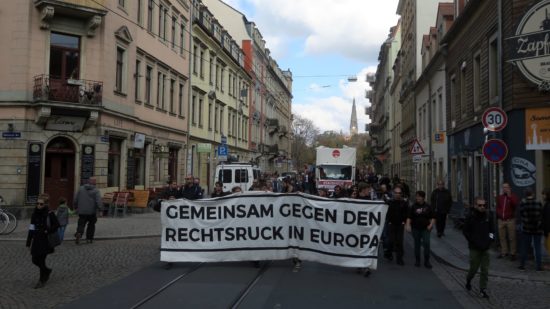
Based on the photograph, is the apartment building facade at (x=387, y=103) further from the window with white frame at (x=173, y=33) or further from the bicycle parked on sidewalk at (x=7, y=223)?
the bicycle parked on sidewalk at (x=7, y=223)

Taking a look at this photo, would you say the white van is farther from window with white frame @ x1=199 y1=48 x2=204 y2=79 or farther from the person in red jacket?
the person in red jacket

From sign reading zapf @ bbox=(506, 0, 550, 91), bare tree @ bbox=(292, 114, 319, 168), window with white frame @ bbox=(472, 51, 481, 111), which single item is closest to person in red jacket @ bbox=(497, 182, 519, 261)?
sign reading zapf @ bbox=(506, 0, 550, 91)

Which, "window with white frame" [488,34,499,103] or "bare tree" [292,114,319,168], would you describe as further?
"bare tree" [292,114,319,168]

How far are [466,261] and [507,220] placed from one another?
1.36 metres

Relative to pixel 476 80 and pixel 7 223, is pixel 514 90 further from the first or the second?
pixel 7 223

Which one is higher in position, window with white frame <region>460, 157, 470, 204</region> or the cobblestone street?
window with white frame <region>460, 157, 470, 204</region>

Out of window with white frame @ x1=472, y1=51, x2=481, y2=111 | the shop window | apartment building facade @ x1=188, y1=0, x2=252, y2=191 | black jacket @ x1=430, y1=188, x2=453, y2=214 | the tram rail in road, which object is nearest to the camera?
the tram rail in road

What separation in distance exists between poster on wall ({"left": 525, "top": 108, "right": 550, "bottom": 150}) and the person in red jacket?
2081 millimetres

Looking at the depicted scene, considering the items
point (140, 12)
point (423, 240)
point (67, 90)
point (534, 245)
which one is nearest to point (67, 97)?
point (67, 90)

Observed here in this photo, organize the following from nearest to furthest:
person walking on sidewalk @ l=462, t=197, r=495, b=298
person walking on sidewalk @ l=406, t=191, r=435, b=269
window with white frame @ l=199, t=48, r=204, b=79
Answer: person walking on sidewalk @ l=462, t=197, r=495, b=298 → person walking on sidewalk @ l=406, t=191, r=435, b=269 → window with white frame @ l=199, t=48, r=204, b=79

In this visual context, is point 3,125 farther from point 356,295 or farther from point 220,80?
point 220,80

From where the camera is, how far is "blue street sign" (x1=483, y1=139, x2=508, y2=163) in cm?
1216

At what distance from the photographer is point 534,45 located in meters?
13.4

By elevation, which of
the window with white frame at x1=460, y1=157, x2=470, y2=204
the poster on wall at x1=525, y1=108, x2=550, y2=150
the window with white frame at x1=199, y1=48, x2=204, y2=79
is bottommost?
the window with white frame at x1=460, y1=157, x2=470, y2=204
